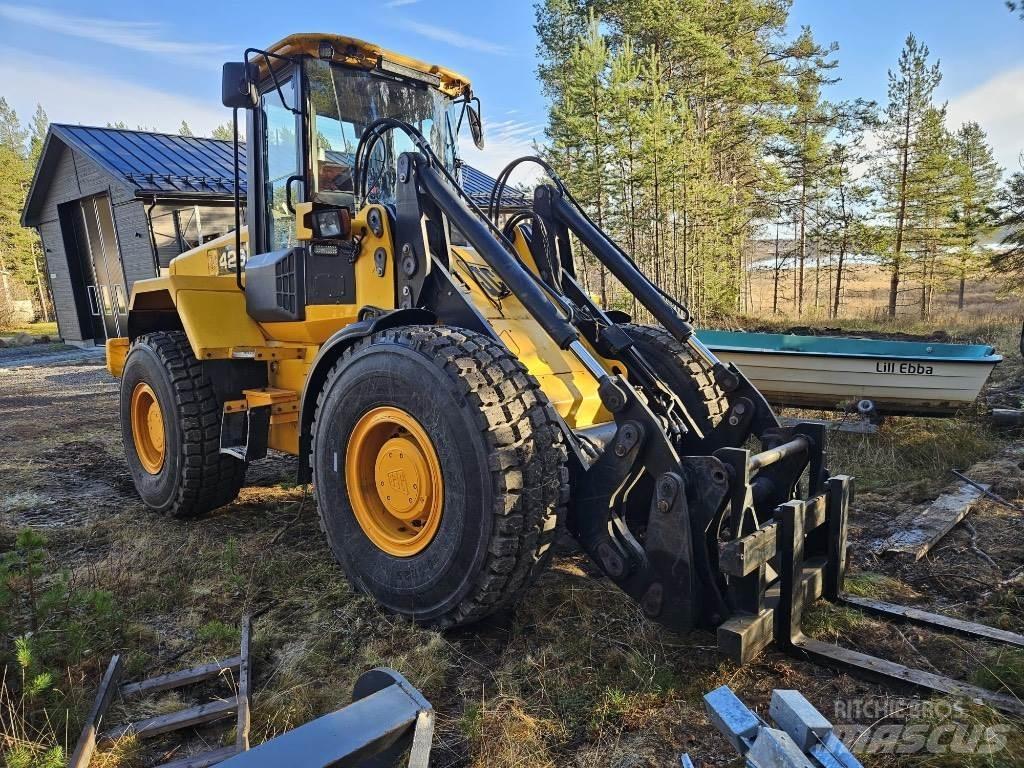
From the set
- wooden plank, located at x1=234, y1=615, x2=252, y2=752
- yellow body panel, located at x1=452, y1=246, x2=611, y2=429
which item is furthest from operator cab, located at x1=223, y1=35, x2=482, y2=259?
wooden plank, located at x1=234, y1=615, x2=252, y2=752

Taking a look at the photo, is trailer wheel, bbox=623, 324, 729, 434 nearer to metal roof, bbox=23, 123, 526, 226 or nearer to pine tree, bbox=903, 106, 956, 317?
metal roof, bbox=23, 123, 526, 226

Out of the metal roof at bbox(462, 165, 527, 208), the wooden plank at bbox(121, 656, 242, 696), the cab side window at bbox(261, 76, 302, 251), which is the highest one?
the metal roof at bbox(462, 165, 527, 208)

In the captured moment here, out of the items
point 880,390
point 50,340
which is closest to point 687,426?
point 880,390

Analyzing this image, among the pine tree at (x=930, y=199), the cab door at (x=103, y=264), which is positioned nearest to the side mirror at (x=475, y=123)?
the cab door at (x=103, y=264)

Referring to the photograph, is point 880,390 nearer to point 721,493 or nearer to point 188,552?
point 721,493

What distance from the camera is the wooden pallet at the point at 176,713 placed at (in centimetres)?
227

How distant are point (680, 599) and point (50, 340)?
27865 mm

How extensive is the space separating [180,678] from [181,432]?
7.17ft

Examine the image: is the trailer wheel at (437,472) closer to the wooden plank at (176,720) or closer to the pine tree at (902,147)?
the wooden plank at (176,720)

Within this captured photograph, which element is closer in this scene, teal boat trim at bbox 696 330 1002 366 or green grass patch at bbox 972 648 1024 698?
green grass patch at bbox 972 648 1024 698

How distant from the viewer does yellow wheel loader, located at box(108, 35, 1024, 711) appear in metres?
2.66

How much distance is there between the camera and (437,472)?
2887 mm

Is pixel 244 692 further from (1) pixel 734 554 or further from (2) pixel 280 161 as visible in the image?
(2) pixel 280 161

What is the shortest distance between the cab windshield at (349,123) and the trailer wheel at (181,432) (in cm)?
168
